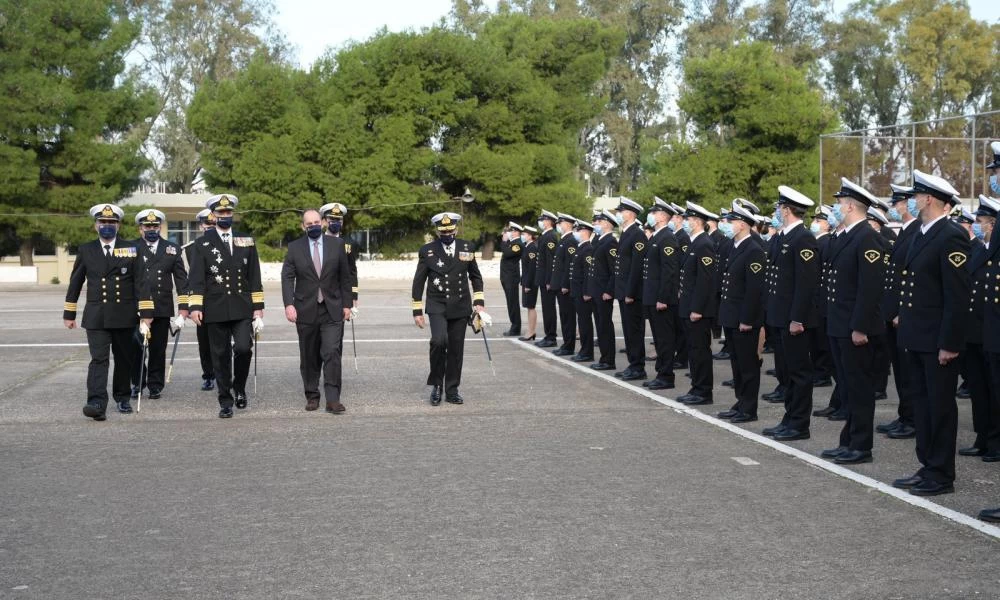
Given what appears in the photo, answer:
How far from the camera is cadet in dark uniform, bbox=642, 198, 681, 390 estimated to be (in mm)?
12961

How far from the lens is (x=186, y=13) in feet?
203

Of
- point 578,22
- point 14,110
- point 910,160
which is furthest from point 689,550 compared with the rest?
point 578,22

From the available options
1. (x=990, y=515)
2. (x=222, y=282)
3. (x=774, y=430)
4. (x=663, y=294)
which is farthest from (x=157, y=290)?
(x=990, y=515)

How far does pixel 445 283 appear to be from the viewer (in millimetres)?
11859

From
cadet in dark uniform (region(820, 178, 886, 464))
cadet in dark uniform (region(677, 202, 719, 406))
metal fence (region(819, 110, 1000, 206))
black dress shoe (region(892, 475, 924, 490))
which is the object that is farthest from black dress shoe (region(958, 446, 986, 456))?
metal fence (region(819, 110, 1000, 206))

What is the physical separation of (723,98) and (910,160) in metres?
29.4

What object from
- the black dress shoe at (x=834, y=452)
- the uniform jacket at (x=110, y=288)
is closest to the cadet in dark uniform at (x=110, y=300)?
the uniform jacket at (x=110, y=288)

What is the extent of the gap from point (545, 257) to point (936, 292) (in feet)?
35.8

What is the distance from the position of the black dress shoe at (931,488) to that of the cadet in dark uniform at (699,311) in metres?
4.24

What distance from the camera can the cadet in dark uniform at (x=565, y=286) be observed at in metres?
16.8

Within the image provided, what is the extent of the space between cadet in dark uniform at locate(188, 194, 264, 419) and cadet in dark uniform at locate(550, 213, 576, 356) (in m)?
6.24

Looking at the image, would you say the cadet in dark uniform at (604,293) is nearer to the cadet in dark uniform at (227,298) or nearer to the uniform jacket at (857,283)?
the cadet in dark uniform at (227,298)

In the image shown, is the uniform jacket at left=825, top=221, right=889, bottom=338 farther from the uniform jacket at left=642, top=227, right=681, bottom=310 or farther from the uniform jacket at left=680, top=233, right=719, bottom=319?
the uniform jacket at left=642, top=227, right=681, bottom=310

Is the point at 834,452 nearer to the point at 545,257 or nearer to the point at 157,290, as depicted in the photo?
the point at 157,290
